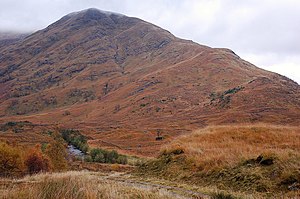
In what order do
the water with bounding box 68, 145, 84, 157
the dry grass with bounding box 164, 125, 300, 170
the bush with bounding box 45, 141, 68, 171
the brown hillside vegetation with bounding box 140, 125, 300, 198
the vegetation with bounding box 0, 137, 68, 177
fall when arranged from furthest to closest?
the water with bounding box 68, 145, 84, 157 → the bush with bounding box 45, 141, 68, 171 → the vegetation with bounding box 0, 137, 68, 177 → the dry grass with bounding box 164, 125, 300, 170 → the brown hillside vegetation with bounding box 140, 125, 300, 198

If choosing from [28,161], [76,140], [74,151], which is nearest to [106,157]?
[74,151]

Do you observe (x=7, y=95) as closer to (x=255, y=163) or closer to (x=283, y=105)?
(x=283, y=105)

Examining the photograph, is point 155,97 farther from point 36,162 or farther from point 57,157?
point 36,162

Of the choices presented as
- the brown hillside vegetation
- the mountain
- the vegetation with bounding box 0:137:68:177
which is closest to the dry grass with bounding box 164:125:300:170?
the brown hillside vegetation

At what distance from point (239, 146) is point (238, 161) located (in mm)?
3224

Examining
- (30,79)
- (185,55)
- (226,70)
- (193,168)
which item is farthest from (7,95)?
(193,168)

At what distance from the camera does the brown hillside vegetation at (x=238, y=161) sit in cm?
1084

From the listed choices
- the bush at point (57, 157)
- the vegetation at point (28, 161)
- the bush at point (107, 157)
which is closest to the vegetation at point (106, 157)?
the bush at point (107, 157)

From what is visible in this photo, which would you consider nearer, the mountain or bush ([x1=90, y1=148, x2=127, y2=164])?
bush ([x1=90, y1=148, x2=127, y2=164])

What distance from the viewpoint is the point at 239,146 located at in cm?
1673

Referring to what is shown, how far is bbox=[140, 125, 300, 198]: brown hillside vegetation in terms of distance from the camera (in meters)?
10.8

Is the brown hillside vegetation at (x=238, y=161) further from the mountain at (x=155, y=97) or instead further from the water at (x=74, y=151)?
the mountain at (x=155, y=97)

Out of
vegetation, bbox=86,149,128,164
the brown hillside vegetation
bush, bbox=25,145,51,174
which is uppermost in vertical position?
the brown hillside vegetation

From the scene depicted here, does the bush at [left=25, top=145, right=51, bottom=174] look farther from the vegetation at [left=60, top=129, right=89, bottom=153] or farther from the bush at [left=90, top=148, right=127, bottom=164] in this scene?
the vegetation at [left=60, top=129, right=89, bottom=153]
